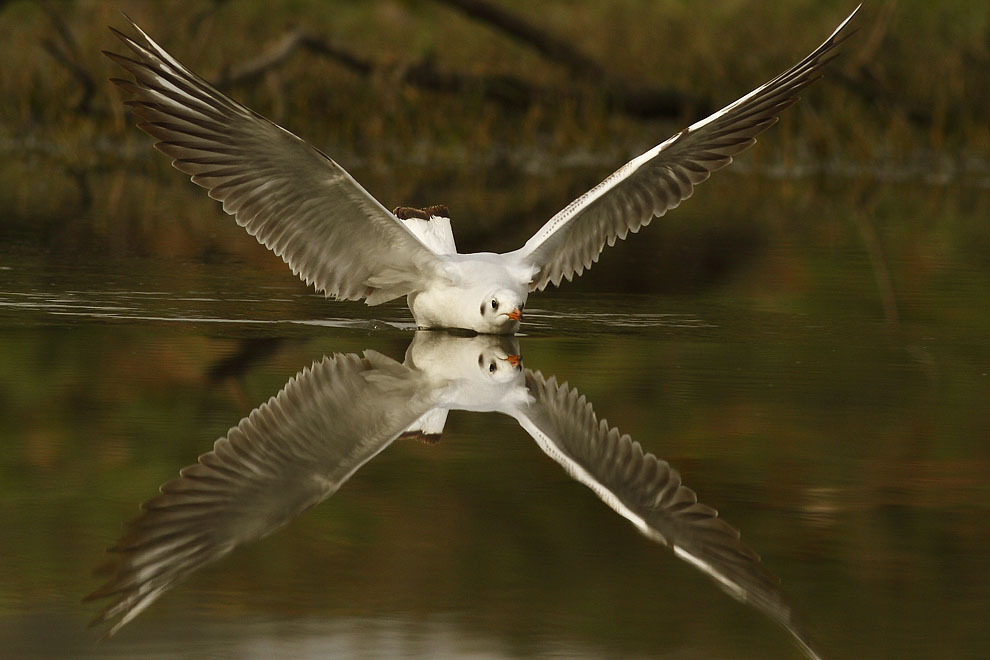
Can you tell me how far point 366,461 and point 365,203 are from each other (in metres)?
2.63

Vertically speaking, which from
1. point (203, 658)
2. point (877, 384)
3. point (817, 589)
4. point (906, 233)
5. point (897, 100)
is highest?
point (897, 100)

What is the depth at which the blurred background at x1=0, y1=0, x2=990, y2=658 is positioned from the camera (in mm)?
4773

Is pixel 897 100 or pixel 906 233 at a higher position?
pixel 897 100

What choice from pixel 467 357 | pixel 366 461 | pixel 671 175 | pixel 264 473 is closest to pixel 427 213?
pixel 671 175

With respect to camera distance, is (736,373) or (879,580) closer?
(879,580)

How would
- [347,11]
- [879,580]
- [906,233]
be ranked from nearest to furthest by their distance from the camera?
[879,580] → [906,233] → [347,11]

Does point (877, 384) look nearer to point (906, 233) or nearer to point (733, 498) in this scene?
point (733, 498)

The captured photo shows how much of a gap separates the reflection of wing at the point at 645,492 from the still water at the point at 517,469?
17mm

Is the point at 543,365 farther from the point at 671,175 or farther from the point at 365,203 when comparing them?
the point at 671,175

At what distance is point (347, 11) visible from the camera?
3011 cm

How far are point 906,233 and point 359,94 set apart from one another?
992 centimetres

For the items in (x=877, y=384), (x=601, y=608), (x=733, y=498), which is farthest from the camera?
(x=877, y=384)

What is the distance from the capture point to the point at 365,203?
8.75m

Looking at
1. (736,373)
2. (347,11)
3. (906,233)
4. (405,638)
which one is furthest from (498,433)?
(347,11)
